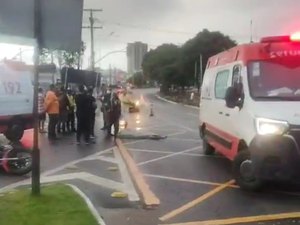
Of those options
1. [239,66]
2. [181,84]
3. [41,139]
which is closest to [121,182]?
[239,66]

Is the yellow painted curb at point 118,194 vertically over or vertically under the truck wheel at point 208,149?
under

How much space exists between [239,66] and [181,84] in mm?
76276

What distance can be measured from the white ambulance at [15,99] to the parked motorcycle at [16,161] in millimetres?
5457

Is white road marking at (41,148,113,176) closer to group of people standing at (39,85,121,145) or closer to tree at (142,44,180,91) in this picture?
group of people standing at (39,85,121,145)

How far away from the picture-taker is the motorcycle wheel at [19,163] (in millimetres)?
10883

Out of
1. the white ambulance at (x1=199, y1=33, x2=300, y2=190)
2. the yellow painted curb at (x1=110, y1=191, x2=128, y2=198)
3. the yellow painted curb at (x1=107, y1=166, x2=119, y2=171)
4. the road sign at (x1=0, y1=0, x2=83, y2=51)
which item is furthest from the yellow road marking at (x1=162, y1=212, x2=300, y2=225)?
the yellow painted curb at (x1=107, y1=166, x2=119, y2=171)

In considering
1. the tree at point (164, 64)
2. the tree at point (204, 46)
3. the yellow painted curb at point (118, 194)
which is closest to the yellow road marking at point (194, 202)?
the yellow painted curb at point (118, 194)

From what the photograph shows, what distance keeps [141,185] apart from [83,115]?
7.58 m

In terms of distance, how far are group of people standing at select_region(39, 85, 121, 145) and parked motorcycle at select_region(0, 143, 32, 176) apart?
232 inches

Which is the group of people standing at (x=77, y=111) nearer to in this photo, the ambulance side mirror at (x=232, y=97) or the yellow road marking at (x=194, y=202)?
the yellow road marking at (x=194, y=202)

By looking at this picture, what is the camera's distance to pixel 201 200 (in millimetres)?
8609

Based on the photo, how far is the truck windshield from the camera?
30.8ft

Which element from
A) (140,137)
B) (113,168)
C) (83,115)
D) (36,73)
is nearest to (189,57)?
(140,137)

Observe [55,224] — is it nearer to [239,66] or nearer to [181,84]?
[239,66]
